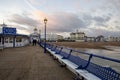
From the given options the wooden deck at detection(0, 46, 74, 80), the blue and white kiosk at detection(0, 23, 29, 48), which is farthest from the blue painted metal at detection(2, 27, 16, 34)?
the wooden deck at detection(0, 46, 74, 80)

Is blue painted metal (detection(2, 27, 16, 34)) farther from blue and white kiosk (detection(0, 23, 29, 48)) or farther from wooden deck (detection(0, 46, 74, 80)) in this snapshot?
wooden deck (detection(0, 46, 74, 80))

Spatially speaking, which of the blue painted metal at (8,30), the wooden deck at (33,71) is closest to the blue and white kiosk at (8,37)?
the blue painted metal at (8,30)

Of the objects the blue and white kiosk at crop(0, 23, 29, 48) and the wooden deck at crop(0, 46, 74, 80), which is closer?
the wooden deck at crop(0, 46, 74, 80)

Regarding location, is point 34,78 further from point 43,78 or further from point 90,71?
point 90,71

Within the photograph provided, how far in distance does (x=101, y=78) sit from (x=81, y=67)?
2.20m

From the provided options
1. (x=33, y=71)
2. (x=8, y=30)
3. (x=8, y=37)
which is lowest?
(x=33, y=71)

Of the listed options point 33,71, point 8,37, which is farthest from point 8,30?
point 33,71

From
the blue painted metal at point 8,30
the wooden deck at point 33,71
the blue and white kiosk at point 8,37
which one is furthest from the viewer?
the blue painted metal at point 8,30

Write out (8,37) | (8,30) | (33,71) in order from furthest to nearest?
1. (8,30)
2. (8,37)
3. (33,71)

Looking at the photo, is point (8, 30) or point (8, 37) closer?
point (8, 37)

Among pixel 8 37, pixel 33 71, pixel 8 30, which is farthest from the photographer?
pixel 8 30

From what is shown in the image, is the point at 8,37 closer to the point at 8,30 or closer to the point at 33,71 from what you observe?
the point at 8,30

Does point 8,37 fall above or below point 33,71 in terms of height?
above

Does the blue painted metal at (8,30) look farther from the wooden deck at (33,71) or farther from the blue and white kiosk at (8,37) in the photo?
the wooden deck at (33,71)
